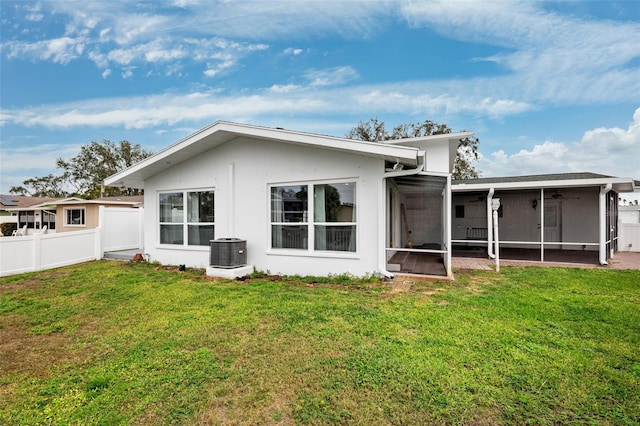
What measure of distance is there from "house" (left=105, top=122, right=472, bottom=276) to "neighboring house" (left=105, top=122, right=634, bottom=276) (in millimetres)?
26

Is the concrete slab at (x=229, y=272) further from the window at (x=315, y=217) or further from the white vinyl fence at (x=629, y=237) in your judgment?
the white vinyl fence at (x=629, y=237)

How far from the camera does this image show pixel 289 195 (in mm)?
8016

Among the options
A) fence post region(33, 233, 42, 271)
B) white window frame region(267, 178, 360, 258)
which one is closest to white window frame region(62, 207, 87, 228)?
fence post region(33, 233, 42, 271)

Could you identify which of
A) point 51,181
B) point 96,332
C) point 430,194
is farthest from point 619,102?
point 51,181

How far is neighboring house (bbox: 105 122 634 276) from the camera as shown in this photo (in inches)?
281

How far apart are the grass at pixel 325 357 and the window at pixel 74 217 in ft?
41.9

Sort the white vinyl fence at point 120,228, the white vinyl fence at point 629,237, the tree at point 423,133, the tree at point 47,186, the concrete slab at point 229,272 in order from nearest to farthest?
the concrete slab at point 229,272 → the white vinyl fence at point 120,228 → the white vinyl fence at point 629,237 → the tree at point 423,133 → the tree at point 47,186

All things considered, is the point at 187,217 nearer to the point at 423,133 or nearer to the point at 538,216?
the point at 538,216

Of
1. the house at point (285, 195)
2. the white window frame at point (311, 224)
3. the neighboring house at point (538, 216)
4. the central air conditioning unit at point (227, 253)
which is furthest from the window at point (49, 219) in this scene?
the neighboring house at point (538, 216)

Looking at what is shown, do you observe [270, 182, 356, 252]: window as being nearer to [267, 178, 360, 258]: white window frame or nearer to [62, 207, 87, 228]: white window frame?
[267, 178, 360, 258]: white window frame

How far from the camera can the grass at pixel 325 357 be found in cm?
255

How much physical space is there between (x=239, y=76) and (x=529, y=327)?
15.1 metres

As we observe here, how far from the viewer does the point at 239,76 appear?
49.1 feet

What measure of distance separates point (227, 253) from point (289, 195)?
2.18 m
